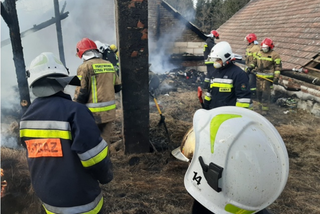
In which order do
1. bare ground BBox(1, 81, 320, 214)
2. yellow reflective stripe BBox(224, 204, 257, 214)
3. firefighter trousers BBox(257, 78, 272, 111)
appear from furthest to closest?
firefighter trousers BBox(257, 78, 272, 111) → bare ground BBox(1, 81, 320, 214) → yellow reflective stripe BBox(224, 204, 257, 214)

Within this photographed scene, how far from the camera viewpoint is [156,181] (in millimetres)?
3602

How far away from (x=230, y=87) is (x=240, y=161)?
278cm

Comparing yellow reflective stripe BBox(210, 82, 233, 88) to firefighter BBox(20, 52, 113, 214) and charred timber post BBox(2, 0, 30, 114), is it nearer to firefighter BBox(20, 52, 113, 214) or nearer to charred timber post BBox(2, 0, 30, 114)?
firefighter BBox(20, 52, 113, 214)

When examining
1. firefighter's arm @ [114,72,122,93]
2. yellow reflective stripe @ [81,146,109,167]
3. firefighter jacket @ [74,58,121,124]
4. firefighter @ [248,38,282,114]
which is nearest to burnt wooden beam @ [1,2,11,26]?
firefighter jacket @ [74,58,121,124]

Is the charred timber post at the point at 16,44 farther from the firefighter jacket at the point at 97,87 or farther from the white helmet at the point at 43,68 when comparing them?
the white helmet at the point at 43,68

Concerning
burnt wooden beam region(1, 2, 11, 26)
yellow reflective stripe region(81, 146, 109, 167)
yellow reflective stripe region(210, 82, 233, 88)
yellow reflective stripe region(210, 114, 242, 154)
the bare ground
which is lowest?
the bare ground

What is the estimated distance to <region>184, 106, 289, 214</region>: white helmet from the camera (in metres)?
1.28

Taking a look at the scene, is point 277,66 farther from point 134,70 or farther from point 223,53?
point 134,70

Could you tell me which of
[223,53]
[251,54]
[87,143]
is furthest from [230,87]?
[251,54]

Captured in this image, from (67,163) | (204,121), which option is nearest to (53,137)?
(67,163)

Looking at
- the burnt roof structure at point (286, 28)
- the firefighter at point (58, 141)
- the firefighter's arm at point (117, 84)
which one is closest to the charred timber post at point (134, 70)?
the firefighter's arm at point (117, 84)

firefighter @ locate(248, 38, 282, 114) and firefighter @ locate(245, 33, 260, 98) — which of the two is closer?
firefighter @ locate(248, 38, 282, 114)

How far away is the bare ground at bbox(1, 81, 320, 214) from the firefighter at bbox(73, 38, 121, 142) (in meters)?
0.98

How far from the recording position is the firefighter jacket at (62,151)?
1715 mm
